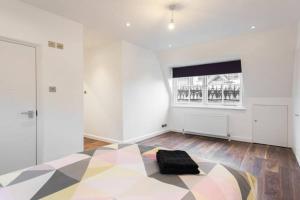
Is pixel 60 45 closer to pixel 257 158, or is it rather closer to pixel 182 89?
pixel 182 89

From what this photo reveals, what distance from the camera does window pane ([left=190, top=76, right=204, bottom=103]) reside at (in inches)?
208

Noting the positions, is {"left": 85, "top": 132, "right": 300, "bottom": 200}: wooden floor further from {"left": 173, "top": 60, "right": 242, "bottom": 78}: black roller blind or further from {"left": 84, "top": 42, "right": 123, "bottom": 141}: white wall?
{"left": 173, "top": 60, "right": 242, "bottom": 78}: black roller blind

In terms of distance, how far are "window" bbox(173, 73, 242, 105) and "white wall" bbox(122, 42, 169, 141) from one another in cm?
55

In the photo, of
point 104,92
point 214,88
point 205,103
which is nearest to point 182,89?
point 205,103

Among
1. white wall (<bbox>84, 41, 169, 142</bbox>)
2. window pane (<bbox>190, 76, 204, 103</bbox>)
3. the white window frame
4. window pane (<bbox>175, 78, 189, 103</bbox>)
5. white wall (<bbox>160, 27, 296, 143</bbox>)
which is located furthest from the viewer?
window pane (<bbox>175, 78, 189, 103</bbox>)

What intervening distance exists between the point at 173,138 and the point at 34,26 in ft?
12.9

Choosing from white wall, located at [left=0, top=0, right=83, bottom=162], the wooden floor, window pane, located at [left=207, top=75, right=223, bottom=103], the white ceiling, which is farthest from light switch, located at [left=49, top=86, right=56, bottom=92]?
window pane, located at [left=207, top=75, right=223, bottom=103]

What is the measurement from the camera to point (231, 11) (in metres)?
2.69

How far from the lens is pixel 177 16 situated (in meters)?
2.86

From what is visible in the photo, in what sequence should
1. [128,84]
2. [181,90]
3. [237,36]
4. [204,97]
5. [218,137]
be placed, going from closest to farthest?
1. [237,36]
2. [128,84]
3. [218,137]
4. [204,97]
5. [181,90]

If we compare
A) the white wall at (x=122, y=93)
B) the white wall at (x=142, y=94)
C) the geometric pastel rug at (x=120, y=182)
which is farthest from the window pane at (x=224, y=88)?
the geometric pastel rug at (x=120, y=182)

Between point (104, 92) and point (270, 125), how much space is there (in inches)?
162

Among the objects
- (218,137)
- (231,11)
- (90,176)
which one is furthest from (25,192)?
(218,137)

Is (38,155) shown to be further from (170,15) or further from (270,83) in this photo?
(270,83)
